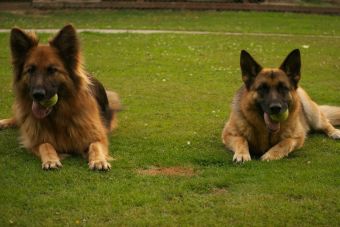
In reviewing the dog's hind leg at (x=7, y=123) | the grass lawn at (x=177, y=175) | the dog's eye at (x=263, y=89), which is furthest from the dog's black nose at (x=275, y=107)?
the dog's hind leg at (x=7, y=123)

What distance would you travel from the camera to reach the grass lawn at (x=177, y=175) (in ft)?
17.0

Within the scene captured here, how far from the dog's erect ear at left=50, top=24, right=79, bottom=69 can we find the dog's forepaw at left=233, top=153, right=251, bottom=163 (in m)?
2.48

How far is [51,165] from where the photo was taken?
21.7ft

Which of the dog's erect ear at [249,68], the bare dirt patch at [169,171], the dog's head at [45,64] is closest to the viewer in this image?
the bare dirt patch at [169,171]

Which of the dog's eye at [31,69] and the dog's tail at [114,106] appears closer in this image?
the dog's eye at [31,69]

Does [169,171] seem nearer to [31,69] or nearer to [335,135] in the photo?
[31,69]

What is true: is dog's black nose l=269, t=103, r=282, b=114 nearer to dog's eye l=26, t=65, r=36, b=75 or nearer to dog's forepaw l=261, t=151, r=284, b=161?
dog's forepaw l=261, t=151, r=284, b=161

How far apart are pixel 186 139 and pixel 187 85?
173 inches

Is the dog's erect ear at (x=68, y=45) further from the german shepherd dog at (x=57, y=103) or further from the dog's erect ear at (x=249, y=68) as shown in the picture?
the dog's erect ear at (x=249, y=68)

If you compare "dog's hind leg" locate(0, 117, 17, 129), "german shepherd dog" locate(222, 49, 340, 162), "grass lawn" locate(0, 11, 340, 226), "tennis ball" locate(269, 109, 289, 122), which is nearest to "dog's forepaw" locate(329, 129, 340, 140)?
"grass lawn" locate(0, 11, 340, 226)

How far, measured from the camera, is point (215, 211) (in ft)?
17.2

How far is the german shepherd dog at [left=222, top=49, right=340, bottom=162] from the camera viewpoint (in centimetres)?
710

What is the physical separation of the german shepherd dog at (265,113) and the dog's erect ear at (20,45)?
9.29 feet

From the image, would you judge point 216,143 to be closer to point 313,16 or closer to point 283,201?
point 283,201
